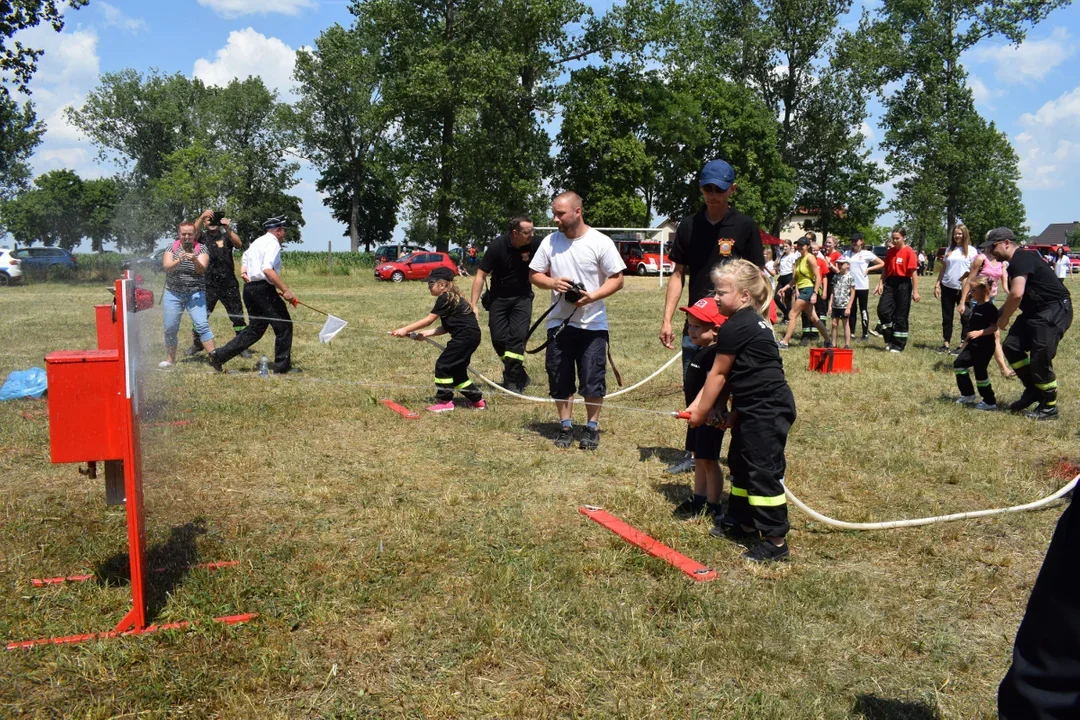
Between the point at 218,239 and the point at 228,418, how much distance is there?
4285mm

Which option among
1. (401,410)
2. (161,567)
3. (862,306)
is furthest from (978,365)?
(161,567)

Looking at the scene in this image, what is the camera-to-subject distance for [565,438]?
22.7 feet

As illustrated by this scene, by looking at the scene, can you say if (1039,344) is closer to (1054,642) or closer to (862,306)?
(862,306)

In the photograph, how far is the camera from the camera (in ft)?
21.1

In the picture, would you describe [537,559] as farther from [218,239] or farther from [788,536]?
[218,239]

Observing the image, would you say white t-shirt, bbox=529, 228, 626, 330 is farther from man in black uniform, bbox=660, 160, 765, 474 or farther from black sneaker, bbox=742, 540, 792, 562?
black sneaker, bbox=742, 540, 792, 562

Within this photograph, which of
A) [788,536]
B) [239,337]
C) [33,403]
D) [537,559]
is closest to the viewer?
[537,559]

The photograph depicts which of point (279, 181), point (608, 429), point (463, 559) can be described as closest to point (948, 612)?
point (463, 559)

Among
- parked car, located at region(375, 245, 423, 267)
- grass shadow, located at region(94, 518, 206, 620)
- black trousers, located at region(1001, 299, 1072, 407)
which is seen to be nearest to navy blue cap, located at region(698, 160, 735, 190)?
grass shadow, located at region(94, 518, 206, 620)

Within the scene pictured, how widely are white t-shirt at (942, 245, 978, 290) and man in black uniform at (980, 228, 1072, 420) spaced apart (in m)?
4.39

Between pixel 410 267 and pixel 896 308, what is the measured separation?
26701mm

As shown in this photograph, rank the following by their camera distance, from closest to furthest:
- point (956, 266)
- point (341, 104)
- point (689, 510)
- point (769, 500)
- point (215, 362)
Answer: point (769, 500) → point (689, 510) → point (215, 362) → point (956, 266) → point (341, 104)

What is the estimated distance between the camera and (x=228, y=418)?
759cm

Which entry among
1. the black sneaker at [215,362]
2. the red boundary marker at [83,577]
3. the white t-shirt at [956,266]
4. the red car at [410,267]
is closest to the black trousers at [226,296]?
the black sneaker at [215,362]
